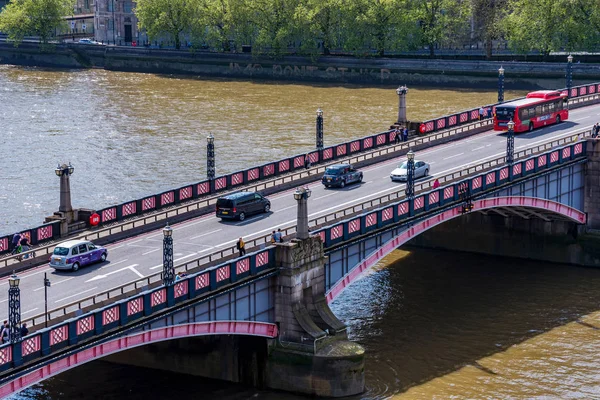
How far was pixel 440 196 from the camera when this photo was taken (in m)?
65.2

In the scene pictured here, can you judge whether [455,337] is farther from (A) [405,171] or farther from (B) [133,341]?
(B) [133,341]

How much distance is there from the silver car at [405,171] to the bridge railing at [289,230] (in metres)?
1.32

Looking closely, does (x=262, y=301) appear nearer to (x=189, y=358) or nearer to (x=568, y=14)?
(x=189, y=358)

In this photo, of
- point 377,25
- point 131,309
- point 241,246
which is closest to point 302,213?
point 241,246

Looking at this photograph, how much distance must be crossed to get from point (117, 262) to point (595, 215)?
31889 millimetres

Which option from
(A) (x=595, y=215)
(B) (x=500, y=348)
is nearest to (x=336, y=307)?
(B) (x=500, y=348)

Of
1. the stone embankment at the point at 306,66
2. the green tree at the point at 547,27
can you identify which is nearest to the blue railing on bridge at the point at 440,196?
the stone embankment at the point at 306,66

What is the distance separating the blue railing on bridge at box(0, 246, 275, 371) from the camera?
44688 millimetres

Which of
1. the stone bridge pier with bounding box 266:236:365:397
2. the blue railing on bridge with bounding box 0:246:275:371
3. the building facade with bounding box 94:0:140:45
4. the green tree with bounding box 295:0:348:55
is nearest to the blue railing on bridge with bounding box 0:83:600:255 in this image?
the blue railing on bridge with bounding box 0:246:275:371

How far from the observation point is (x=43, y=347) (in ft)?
148

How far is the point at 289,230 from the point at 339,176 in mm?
10257

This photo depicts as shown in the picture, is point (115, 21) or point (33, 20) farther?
point (115, 21)

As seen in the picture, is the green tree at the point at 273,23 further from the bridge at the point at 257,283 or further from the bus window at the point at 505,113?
the bridge at the point at 257,283

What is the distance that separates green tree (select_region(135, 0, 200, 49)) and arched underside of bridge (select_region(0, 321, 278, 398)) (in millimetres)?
125506
